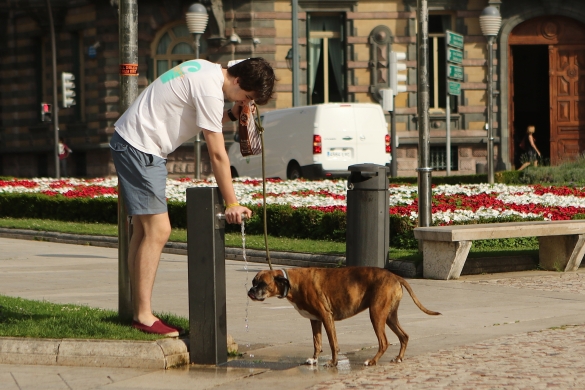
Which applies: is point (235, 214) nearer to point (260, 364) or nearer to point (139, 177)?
point (139, 177)

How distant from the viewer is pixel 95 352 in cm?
714

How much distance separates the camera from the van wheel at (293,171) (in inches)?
1046

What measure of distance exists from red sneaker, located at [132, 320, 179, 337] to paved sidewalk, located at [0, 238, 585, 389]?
1.04 feet

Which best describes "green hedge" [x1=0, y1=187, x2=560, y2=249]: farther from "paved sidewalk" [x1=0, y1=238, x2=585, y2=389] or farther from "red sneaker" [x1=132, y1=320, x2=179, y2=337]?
"red sneaker" [x1=132, y1=320, x2=179, y2=337]

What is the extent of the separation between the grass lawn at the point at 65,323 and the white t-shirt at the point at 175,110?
46.4 inches

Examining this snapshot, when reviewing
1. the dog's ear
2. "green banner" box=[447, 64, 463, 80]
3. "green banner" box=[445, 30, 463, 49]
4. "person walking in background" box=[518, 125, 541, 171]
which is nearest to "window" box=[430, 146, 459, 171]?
"person walking in background" box=[518, 125, 541, 171]

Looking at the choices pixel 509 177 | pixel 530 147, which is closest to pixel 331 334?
pixel 509 177

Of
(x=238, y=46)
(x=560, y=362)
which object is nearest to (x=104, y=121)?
(x=238, y=46)

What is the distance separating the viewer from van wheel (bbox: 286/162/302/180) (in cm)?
2658

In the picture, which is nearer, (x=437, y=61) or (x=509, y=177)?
(x=509, y=177)

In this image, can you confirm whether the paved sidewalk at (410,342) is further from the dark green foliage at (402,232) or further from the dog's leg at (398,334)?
the dark green foliage at (402,232)

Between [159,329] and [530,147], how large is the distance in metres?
25.1

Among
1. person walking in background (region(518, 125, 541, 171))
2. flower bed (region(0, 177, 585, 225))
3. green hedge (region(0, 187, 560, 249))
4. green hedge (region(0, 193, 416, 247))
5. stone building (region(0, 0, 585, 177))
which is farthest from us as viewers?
stone building (region(0, 0, 585, 177))

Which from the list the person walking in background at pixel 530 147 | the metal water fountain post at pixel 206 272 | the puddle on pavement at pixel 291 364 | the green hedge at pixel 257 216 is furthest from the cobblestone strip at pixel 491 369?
the person walking in background at pixel 530 147
